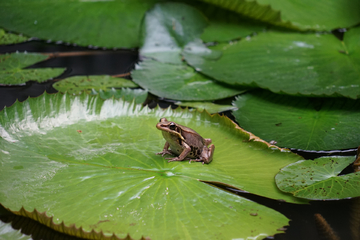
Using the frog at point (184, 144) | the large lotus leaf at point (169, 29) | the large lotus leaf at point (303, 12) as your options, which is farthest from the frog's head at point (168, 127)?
the large lotus leaf at point (303, 12)

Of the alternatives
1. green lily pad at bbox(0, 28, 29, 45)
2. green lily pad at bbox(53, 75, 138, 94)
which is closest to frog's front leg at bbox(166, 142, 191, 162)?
green lily pad at bbox(53, 75, 138, 94)

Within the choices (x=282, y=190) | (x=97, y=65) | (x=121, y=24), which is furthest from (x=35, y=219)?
(x=121, y=24)

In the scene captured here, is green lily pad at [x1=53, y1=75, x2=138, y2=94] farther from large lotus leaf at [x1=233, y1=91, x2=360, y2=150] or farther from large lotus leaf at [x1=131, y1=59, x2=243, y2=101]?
large lotus leaf at [x1=233, y1=91, x2=360, y2=150]

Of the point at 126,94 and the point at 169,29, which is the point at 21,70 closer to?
the point at 126,94

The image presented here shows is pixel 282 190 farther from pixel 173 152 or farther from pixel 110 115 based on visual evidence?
pixel 110 115

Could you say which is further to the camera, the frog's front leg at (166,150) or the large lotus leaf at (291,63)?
the large lotus leaf at (291,63)

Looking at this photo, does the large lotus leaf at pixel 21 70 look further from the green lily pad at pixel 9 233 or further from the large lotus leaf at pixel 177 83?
the green lily pad at pixel 9 233
